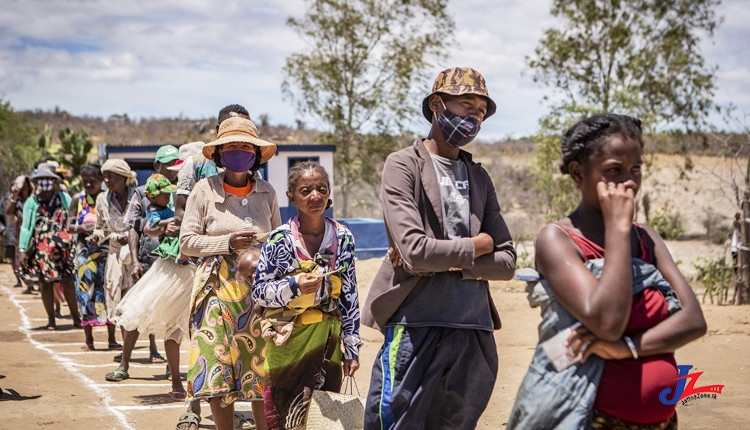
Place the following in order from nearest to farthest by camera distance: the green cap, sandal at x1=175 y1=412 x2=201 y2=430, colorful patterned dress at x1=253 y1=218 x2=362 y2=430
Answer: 1. colorful patterned dress at x1=253 y1=218 x2=362 y2=430
2. sandal at x1=175 y1=412 x2=201 y2=430
3. the green cap

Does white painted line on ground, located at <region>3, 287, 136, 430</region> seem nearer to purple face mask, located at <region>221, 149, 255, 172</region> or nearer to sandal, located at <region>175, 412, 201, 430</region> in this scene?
sandal, located at <region>175, 412, 201, 430</region>

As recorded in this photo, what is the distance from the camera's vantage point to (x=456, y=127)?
14.1ft

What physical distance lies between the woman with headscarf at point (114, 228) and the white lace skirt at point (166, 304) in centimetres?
211

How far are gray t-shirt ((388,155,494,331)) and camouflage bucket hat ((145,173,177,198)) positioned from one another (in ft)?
14.7

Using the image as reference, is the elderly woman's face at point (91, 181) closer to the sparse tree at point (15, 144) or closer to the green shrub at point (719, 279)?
the green shrub at point (719, 279)

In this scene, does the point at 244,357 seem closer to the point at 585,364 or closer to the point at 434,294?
the point at 434,294

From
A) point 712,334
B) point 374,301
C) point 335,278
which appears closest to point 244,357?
point 335,278

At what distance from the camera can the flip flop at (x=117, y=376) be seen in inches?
349

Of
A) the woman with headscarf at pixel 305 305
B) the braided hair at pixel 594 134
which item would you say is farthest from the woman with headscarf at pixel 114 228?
the braided hair at pixel 594 134

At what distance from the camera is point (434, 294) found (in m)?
4.15

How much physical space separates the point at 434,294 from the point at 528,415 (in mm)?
1227

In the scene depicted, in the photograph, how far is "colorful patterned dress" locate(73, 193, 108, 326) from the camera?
410 inches

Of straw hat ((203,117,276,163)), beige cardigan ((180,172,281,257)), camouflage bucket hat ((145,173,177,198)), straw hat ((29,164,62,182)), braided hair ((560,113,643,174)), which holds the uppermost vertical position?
straw hat ((29,164,62,182))

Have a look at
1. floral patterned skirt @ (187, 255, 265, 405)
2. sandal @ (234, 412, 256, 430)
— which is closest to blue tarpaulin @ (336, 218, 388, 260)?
sandal @ (234, 412, 256, 430)
